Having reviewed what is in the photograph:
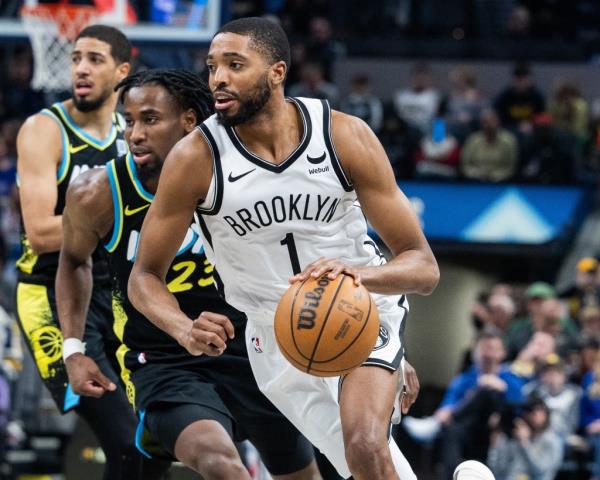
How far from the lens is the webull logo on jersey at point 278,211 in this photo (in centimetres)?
491

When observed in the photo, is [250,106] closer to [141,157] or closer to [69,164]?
[141,157]

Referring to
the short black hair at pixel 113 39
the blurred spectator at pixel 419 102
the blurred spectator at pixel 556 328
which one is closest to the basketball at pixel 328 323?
the short black hair at pixel 113 39

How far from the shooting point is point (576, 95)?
1594 cm

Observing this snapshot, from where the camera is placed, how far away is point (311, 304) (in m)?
4.51

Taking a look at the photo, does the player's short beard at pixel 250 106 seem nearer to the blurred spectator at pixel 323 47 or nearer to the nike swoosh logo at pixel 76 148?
the nike swoosh logo at pixel 76 148

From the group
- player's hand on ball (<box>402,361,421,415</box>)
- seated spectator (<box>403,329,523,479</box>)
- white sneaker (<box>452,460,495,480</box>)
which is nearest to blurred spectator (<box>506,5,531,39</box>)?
seated spectator (<box>403,329,523,479</box>)

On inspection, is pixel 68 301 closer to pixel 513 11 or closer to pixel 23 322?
pixel 23 322

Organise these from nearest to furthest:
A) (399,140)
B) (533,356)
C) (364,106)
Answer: (533,356), (399,140), (364,106)

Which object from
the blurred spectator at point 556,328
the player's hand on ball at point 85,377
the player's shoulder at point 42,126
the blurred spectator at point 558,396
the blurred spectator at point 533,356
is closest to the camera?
the player's hand on ball at point 85,377

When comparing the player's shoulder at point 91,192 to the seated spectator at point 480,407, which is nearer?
the player's shoulder at point 91,192

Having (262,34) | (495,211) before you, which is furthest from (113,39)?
(495,211)

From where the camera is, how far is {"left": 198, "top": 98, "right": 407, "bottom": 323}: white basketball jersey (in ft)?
16.1

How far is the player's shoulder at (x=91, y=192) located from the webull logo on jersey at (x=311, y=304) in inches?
53.0

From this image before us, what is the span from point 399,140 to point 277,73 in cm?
1060
